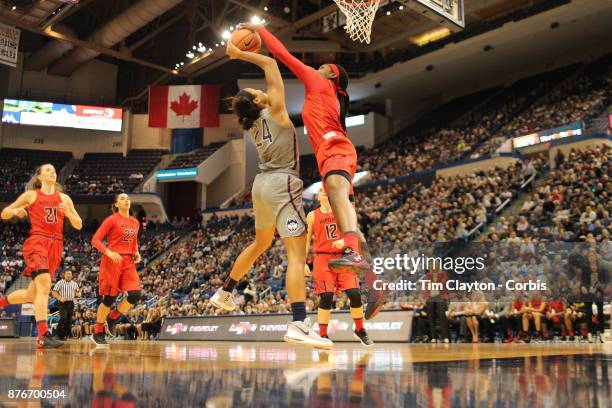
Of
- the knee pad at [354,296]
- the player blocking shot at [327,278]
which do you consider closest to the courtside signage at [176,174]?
the player blocking shot at [327,278]

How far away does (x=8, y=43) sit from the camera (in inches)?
953

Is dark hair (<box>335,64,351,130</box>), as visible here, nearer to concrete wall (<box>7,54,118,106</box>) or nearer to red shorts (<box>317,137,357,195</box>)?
red shorts (<box>317,137,357,195</box>)

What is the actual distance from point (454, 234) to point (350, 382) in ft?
41.7

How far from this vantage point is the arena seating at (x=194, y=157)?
31.6 meters

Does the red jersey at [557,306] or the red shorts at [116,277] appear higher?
the red shorts at [116,277]

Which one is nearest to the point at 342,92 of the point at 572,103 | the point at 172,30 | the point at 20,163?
the point at 572,103

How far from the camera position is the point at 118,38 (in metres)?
27.3

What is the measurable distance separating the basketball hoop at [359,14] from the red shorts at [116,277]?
15.4 feet

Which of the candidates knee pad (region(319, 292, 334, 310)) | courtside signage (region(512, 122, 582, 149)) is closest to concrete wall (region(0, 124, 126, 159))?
courtside signage (region(512, 122, 582, 149))

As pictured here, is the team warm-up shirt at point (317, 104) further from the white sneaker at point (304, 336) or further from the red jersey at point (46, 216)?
the red jersey at point (46, 216)

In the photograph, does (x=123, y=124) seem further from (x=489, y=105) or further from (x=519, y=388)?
(x=519, y=388)

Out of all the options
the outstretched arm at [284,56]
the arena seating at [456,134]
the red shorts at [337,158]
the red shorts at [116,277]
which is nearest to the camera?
the red shorts at [337,158]

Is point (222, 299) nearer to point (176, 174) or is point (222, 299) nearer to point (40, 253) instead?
point (40, 253)

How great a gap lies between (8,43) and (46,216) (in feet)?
69.6
